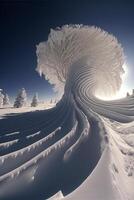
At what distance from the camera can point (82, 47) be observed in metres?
23.7

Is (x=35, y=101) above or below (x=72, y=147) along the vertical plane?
above

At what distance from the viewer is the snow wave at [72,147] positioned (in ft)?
25.8

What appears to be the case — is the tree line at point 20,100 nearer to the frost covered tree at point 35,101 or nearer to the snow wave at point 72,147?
the frost covered tree at point 35,101

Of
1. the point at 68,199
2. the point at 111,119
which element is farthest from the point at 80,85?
the point at 68,199

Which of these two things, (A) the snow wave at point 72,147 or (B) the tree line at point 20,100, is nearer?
(A) the snow wave at point 72,147

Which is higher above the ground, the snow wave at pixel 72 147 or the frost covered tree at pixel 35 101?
the frost covered tree at pixel 35 101

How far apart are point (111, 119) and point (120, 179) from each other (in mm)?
7903

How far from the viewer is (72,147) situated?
10.2 meters

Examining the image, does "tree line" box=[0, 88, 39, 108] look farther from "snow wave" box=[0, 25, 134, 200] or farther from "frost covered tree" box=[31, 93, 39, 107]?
"snow wave" box=[0, 25, 134, 200]

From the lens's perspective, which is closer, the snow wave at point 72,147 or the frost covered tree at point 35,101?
the snow wave at point 72,147

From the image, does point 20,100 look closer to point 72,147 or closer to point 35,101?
point 35,101

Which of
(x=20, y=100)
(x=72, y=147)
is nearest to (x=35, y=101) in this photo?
(x=20, y=100)

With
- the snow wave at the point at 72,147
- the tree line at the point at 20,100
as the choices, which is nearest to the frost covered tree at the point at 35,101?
the tree line at the point at 20,100

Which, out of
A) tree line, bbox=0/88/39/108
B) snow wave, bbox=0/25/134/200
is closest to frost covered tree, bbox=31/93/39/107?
tree line, bbox=0/88/39/108
